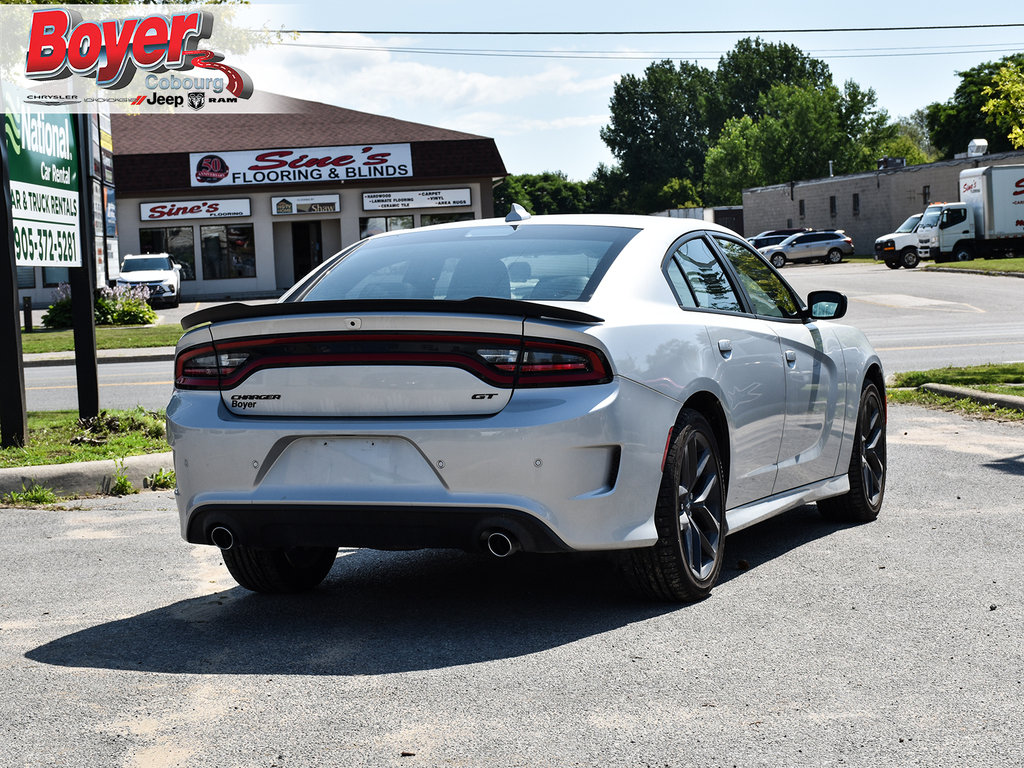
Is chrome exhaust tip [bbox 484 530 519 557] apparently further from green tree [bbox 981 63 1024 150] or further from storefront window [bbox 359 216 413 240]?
storefront window [bbox 359 216 413 240]

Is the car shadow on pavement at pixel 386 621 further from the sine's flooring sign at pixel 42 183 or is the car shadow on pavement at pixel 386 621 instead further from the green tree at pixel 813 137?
the green tree at pixel 813 137

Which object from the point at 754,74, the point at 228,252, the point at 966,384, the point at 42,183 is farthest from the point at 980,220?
the point at 754,74

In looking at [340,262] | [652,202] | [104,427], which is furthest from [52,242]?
[652,202]

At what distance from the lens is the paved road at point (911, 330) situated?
54.2 feet

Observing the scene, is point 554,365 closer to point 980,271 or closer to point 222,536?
point 222,536

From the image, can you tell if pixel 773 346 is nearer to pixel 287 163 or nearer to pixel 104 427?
pixel 104 427

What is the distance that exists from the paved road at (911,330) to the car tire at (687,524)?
993 centimetres

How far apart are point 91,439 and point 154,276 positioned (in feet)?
101

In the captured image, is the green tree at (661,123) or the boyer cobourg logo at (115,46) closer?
the boyer cobourg logo at (115,46)

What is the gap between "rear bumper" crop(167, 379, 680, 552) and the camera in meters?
4.61

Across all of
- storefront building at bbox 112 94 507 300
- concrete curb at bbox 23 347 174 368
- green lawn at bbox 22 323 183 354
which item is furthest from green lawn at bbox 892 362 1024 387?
storefront building at bbox 112 94 507 300

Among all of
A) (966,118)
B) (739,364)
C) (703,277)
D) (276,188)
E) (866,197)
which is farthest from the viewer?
(966,118)

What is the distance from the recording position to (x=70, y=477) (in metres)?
8.36

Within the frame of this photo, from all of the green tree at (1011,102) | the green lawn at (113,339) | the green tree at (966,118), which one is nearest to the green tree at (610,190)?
the green tree at (966,118)
